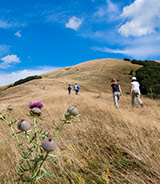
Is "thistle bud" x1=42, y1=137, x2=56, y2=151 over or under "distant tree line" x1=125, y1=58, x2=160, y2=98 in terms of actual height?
under

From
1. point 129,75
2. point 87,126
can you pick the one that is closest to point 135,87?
point 87,126

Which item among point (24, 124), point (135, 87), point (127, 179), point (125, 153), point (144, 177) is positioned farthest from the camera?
point (135, 87)

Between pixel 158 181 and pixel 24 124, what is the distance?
59.2 inches

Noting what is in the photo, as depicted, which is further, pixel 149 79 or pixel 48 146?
pixel 149 79

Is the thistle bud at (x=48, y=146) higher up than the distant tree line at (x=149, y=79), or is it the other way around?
the distant tree line at (x=149, y=79)

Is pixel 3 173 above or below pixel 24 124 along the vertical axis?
below

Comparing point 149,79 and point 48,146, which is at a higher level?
point 149,79

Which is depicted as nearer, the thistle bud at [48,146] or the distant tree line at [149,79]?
the thistle bud at [48,146]

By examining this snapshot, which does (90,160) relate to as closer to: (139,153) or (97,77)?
(139,153)

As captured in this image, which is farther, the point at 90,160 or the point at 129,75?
the point at 129,75

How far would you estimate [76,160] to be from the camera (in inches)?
82.4

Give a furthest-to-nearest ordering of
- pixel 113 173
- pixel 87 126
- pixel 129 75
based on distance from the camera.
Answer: pixel 129 75 → pixel 87 126 → pixel 113 173

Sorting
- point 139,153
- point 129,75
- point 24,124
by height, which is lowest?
point 139,153

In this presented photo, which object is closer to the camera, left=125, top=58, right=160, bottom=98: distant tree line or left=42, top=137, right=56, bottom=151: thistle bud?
left=42, top=137, right=56, bottom=151: thistle bud
